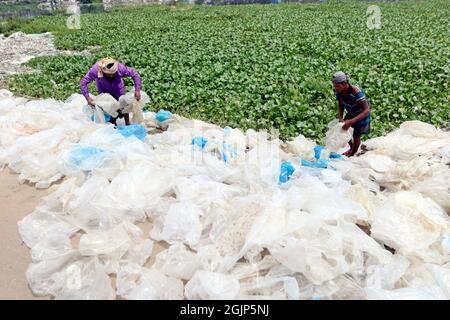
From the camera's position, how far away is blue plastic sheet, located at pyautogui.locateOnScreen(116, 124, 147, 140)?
524 cm

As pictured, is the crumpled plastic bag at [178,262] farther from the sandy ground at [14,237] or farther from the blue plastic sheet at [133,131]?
the blue plastic sheet at [133,131]

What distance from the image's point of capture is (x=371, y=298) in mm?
2705

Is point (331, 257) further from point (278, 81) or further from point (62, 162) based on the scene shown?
point (278, 81)

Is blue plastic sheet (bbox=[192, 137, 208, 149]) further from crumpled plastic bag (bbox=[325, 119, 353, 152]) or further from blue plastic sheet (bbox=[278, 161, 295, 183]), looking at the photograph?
crumpled plastic bag (bbox=[325, 119, 353, 152])

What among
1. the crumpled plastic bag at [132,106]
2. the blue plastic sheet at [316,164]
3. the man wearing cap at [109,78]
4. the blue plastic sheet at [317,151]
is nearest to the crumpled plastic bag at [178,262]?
the blue plastic sheet at [316,164]

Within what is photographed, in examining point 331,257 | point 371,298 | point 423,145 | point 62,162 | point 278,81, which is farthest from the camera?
point 278,81

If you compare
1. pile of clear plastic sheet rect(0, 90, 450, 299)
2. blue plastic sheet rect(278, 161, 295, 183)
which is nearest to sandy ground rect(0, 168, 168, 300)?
pile of clear plastic sheet rect(0, 90, 450, 299)

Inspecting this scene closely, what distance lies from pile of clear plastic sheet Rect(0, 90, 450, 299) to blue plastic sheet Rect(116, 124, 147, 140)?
37mm

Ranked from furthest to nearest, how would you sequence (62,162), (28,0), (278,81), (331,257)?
1. (28,0)
2. (278,81)
3. (62,162)
4. (331,257)

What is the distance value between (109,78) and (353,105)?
330 cm

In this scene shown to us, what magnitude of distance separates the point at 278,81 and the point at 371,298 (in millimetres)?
6463

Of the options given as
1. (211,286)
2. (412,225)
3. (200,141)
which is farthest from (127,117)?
(412,225)

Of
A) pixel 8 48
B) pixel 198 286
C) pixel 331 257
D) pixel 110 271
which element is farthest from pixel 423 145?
pixel 8 48
